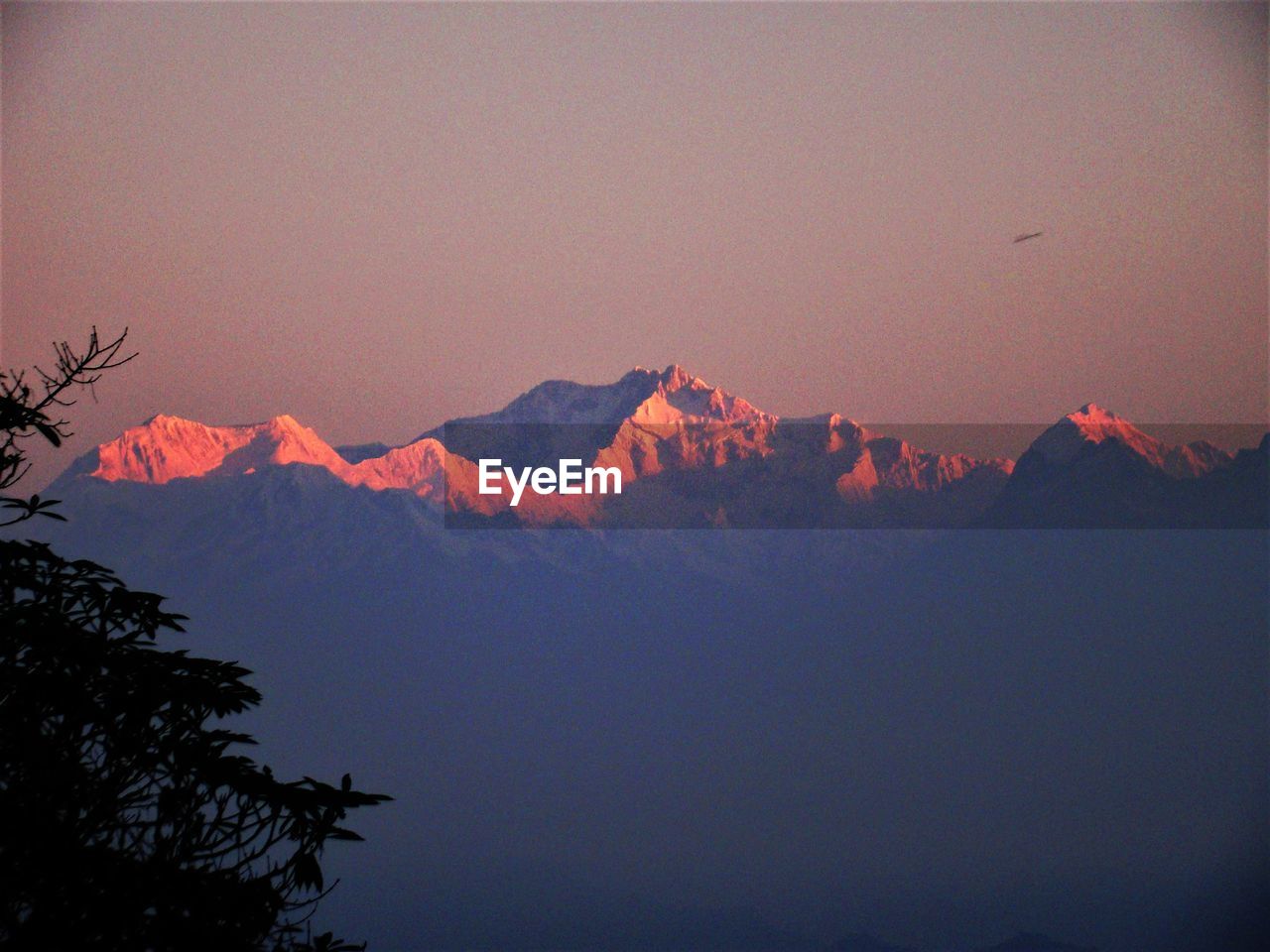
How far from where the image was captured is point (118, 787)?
360 cm

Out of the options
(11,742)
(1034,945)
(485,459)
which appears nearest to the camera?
(11,742)

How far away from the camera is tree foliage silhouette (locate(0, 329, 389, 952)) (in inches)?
120

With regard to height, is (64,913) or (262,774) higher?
(262,774)

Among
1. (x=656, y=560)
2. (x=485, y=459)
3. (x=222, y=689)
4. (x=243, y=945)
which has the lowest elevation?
(x=243, y=945)

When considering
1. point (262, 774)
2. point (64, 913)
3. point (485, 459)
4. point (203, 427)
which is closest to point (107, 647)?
point (262, 774)

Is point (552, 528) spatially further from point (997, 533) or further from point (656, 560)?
point (997, 533)

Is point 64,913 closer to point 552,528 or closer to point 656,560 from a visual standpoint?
point 552,528

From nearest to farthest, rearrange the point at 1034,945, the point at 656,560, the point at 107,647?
1. the point at 107,647
2. the point at 1034,945
3. the point at 656,560

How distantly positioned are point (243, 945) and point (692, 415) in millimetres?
16340

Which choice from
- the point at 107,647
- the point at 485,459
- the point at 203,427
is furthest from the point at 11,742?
the point at 203,427

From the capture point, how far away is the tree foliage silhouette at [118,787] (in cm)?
304

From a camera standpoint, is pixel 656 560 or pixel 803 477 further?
pixel 656 560

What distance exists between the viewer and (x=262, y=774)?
3748 millimetres

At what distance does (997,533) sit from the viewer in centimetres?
2053
